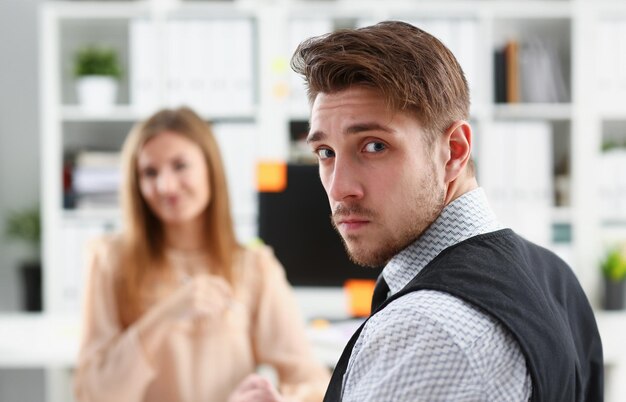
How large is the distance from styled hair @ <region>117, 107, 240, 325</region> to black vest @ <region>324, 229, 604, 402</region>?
3.71 ft

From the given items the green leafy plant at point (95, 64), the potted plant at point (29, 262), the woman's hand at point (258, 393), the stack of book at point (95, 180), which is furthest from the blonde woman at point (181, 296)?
the potted plant at point (29, 262)

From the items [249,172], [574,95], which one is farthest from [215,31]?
[574,95]

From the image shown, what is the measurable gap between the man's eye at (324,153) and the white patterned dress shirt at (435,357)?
20 cm

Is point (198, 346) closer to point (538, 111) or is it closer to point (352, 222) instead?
point (352, 222)

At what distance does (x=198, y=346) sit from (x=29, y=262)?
1.79 m

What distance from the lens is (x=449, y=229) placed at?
2.51ft

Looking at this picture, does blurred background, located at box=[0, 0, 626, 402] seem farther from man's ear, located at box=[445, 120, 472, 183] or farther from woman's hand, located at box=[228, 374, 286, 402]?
man's ear, located at box=[445, 120, 472, 183]

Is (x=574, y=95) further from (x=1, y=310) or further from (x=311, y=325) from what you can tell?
(x=1, y=310)

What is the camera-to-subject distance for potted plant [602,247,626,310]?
2.96 meters

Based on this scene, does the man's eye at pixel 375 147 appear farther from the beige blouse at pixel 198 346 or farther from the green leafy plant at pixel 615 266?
the green leafy plant at pixel 615 266

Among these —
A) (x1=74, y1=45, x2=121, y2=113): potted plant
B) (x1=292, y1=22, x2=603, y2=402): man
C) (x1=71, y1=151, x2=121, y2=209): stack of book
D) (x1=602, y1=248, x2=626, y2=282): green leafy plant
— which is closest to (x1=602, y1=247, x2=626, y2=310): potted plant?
(x1=602, y1=248, x2=626, y2=282): green leafy plant

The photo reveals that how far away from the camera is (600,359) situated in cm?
93

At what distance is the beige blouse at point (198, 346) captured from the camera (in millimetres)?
1675

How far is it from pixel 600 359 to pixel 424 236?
331 mm
